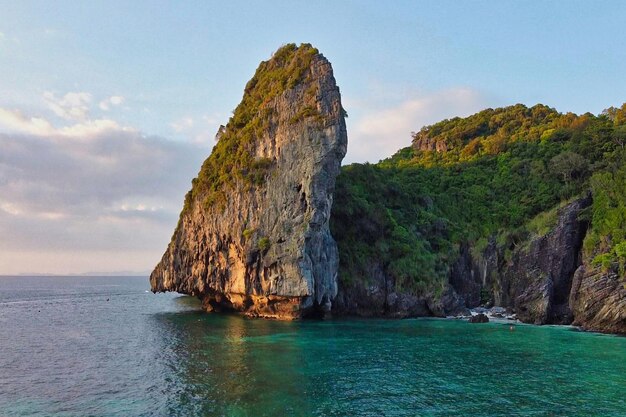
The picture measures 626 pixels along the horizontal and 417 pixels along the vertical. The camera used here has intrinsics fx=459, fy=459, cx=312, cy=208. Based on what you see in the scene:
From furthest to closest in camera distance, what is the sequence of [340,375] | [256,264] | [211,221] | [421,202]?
[421,202] < [211,221] < [256,264] < [340,375]

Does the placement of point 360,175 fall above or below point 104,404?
above

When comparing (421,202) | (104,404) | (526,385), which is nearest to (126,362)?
(104,404)

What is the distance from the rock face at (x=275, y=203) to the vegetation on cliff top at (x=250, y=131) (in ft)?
0.52

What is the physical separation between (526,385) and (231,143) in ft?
167

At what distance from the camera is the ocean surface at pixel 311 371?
24578 millimetres

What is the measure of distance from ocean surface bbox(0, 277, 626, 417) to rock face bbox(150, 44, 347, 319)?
7055 mm

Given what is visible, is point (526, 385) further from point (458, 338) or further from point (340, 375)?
point (458, 338)

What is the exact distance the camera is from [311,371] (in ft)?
104

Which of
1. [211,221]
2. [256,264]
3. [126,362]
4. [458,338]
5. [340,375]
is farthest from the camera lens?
[211,221]

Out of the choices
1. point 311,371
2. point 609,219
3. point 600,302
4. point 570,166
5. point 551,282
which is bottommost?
point 311,371

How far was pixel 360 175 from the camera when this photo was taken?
75.1m

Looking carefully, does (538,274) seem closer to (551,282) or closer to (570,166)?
(551,282)

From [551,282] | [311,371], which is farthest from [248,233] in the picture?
[551,282]

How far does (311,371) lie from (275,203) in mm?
30202
